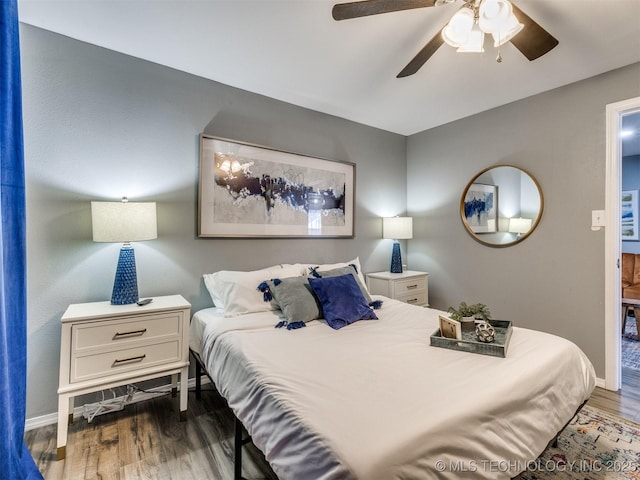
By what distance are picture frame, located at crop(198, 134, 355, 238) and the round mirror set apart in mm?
1302

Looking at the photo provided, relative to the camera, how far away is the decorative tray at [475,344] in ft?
4.99

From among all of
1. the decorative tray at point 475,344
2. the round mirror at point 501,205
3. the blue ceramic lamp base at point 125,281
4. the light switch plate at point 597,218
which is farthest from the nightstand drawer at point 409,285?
the blue ceramic lamp base at point 125,281

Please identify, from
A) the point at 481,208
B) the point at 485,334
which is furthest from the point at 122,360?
the point at 481,208

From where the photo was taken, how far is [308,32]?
1974mm

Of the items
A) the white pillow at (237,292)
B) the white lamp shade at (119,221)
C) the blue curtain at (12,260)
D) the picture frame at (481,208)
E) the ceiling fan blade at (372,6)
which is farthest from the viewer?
the picture frame at (481,208)

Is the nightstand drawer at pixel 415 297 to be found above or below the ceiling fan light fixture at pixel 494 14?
below

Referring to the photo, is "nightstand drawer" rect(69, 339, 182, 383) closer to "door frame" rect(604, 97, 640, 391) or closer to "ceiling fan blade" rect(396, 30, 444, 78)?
"ceiling fan blade" rect(396, 30, 444, 78)

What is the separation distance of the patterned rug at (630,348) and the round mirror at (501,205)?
1.64 metres

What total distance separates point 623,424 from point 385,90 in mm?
3006

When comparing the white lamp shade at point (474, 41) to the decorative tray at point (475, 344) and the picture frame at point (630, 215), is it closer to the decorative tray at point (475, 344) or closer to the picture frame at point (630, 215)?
the decorative tray at point (475, 344)

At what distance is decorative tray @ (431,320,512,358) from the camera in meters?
1.52

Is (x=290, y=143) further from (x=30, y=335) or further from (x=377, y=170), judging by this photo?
(x=30, y=335)

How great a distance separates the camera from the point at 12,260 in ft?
4.47

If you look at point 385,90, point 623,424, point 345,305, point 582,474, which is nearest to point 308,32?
point 385,90
